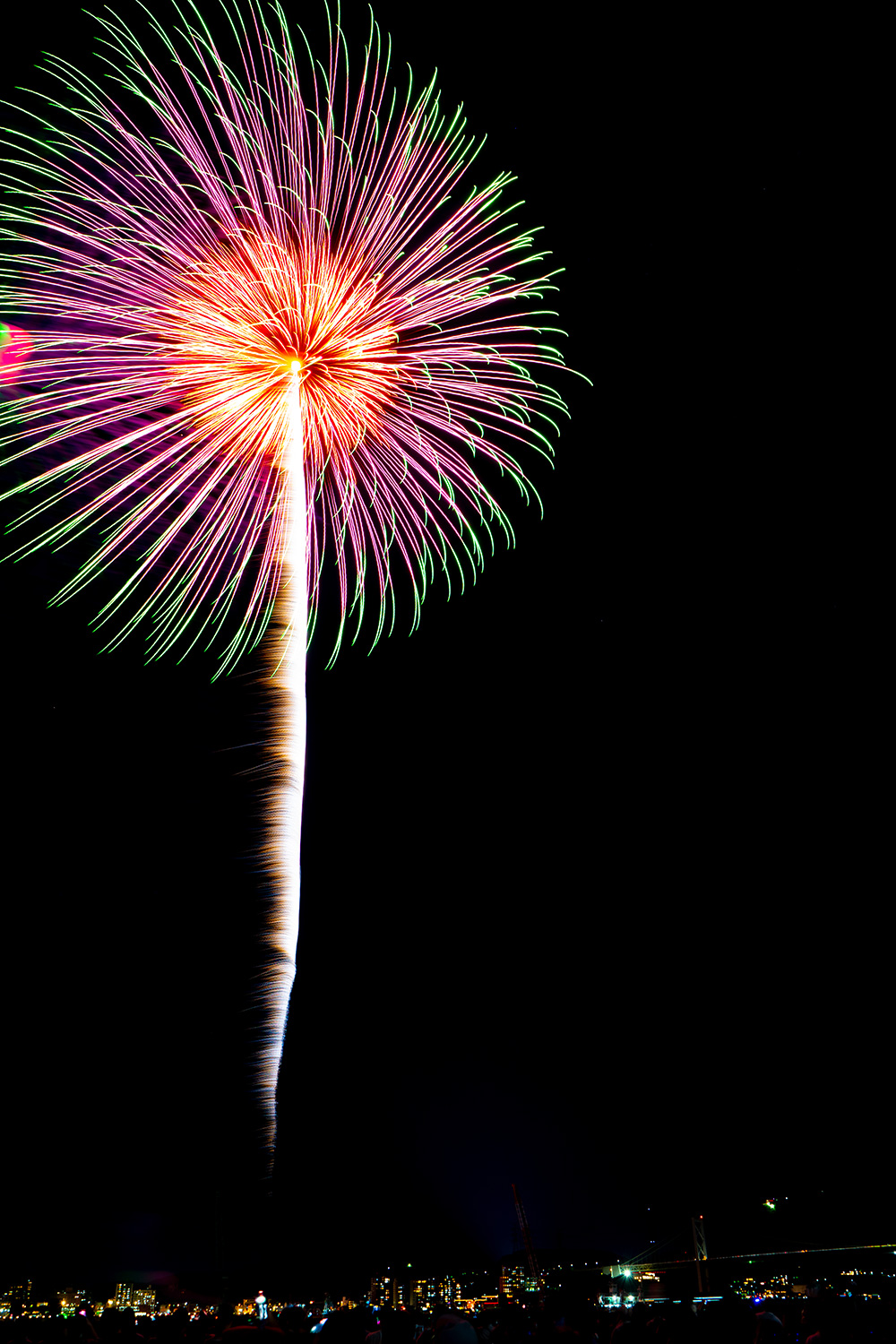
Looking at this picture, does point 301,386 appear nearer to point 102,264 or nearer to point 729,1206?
point 102,264

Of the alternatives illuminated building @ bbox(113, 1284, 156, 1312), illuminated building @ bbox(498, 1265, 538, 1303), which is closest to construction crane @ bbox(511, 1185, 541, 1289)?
illuminated building @ bbox(498, 1265, 538, 1303)

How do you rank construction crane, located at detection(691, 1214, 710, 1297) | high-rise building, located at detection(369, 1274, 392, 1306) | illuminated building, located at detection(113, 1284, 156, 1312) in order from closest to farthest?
construction crane, located at detection(691, 1214, 710, 1297), illuminated building, located at detection(113, 1284, 156, 1312), high-rise building, located at detection(369, 1274, 392, 1306)

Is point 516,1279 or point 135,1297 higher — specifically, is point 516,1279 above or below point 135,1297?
below

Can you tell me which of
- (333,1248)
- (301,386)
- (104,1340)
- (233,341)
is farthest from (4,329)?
(333,1248)

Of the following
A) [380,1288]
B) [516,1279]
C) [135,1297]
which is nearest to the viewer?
[135,1297]

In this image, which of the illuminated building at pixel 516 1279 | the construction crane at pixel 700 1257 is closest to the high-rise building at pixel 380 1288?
the illuminated building at pixel 516 1279

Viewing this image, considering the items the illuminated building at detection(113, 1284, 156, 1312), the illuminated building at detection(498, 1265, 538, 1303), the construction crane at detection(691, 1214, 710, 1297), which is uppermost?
the construction crane at detection(691, 1214, 710, 1297)

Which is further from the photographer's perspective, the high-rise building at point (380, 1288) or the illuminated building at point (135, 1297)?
the high-rise building at point (380, 1288)

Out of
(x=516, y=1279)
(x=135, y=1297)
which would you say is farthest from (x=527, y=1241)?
(x=135, y=1297)

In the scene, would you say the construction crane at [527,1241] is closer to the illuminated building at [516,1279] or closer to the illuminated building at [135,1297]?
the illuminated building at [516,1279]

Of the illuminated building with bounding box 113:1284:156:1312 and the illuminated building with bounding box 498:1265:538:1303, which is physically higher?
the illuminated building with bounding box 113:1284:156:1312

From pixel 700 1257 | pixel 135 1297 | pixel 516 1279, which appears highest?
pixel 700 1257

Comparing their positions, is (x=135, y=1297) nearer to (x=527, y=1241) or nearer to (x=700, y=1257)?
(x=527, y=1241)

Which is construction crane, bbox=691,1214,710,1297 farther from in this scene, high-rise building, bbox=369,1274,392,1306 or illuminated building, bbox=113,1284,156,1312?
illuminated building, bbox=113,1284,156,1312
